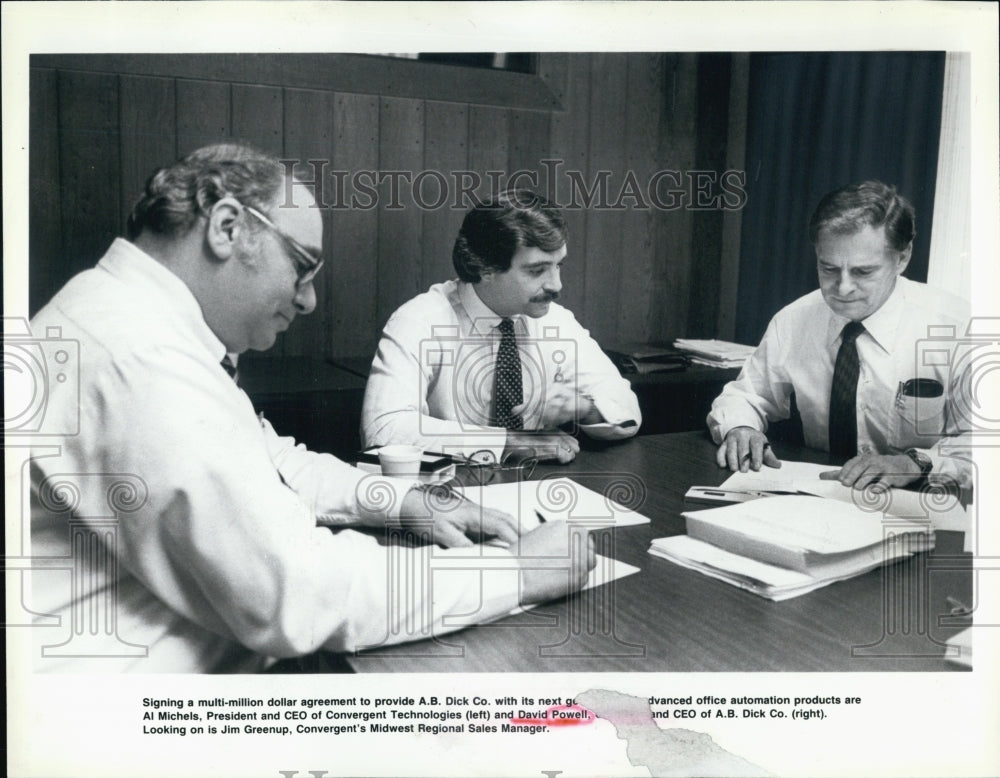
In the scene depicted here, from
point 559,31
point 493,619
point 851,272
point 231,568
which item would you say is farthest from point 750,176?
point 231,568

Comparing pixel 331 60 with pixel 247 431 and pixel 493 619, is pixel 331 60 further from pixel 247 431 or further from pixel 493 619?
pixel 493 619

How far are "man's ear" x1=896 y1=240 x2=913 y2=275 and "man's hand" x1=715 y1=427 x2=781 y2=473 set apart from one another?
41 cm

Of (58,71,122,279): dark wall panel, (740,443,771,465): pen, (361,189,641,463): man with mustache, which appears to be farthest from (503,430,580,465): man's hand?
(58,71,122,279): dark wall panel

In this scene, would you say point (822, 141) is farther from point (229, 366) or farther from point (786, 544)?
point (229, 366)

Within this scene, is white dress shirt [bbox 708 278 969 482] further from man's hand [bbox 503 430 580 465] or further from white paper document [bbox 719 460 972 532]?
man's hand [bbox 503 430 580 465]

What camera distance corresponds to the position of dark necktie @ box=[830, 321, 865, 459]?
1535 mm

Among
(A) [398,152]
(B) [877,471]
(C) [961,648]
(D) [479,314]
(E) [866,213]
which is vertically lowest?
(C) [961,648]

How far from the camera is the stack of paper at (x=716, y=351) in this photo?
1732mm

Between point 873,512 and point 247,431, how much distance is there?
0.96 m

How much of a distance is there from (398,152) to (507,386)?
533mm

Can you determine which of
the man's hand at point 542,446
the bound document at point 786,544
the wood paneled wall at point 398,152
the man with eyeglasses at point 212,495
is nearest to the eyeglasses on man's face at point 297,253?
the man with eyeglasses at point 212,495

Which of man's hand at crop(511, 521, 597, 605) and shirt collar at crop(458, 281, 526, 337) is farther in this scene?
shirt collar at crop(458, 281, 526, 337)

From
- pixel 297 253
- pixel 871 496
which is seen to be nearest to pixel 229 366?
pixel 297 253

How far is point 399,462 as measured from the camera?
1314mm
